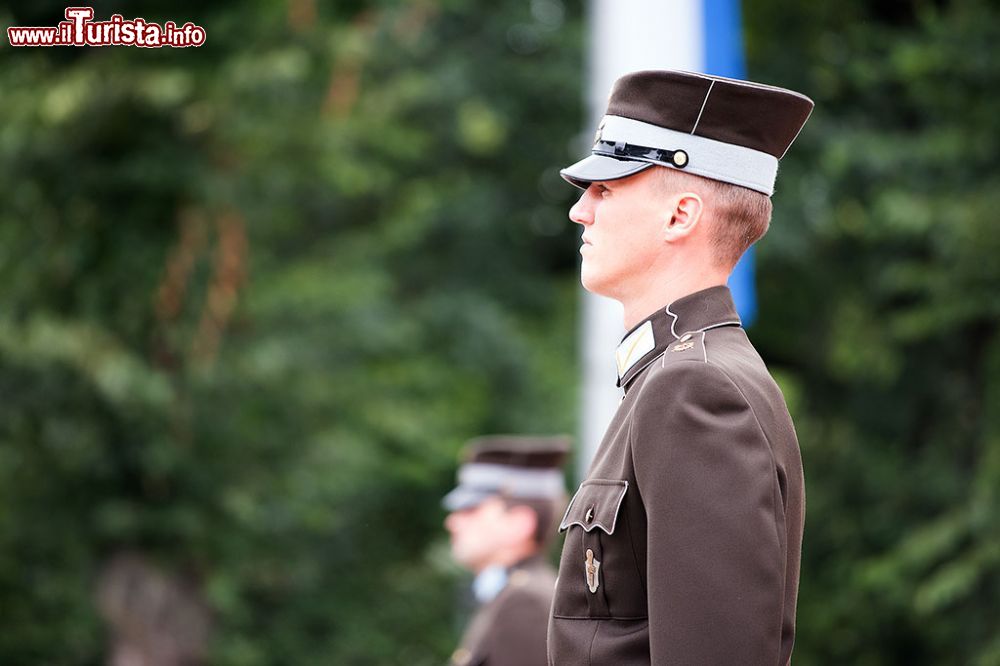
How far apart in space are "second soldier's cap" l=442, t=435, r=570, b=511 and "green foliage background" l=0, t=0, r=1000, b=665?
16.1 ft

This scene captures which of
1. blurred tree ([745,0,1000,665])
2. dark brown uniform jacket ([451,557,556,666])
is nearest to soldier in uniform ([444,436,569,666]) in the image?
dark brown uniform jacket ([451,557,556,666])

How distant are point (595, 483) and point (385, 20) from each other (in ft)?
36.8

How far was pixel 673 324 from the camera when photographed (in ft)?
6.94

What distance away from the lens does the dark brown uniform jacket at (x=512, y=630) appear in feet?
14.1

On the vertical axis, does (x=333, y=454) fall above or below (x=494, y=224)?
below

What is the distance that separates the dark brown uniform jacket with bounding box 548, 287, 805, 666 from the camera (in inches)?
72.0

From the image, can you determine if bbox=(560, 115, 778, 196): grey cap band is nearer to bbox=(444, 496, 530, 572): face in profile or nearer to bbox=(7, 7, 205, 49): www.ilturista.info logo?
bbox=(444, 496, 530, 572): face in profile

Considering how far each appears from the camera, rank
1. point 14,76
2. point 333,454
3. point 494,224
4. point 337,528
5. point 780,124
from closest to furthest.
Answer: point 780,124
point 14,76
point 333,454
point 337,528
point 494,224

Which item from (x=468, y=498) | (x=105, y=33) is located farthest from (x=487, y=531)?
Result: (x=105, y=33)

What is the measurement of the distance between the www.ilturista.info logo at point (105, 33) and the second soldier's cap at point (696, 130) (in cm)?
577

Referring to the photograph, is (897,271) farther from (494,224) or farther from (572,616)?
(572,616)

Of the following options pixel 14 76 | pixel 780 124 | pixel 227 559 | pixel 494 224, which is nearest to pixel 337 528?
pixel 227 559

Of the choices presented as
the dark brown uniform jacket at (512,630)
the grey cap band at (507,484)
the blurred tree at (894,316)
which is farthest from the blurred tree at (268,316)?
the dark brown uniform jacket at (512,630)

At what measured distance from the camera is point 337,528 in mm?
13617
